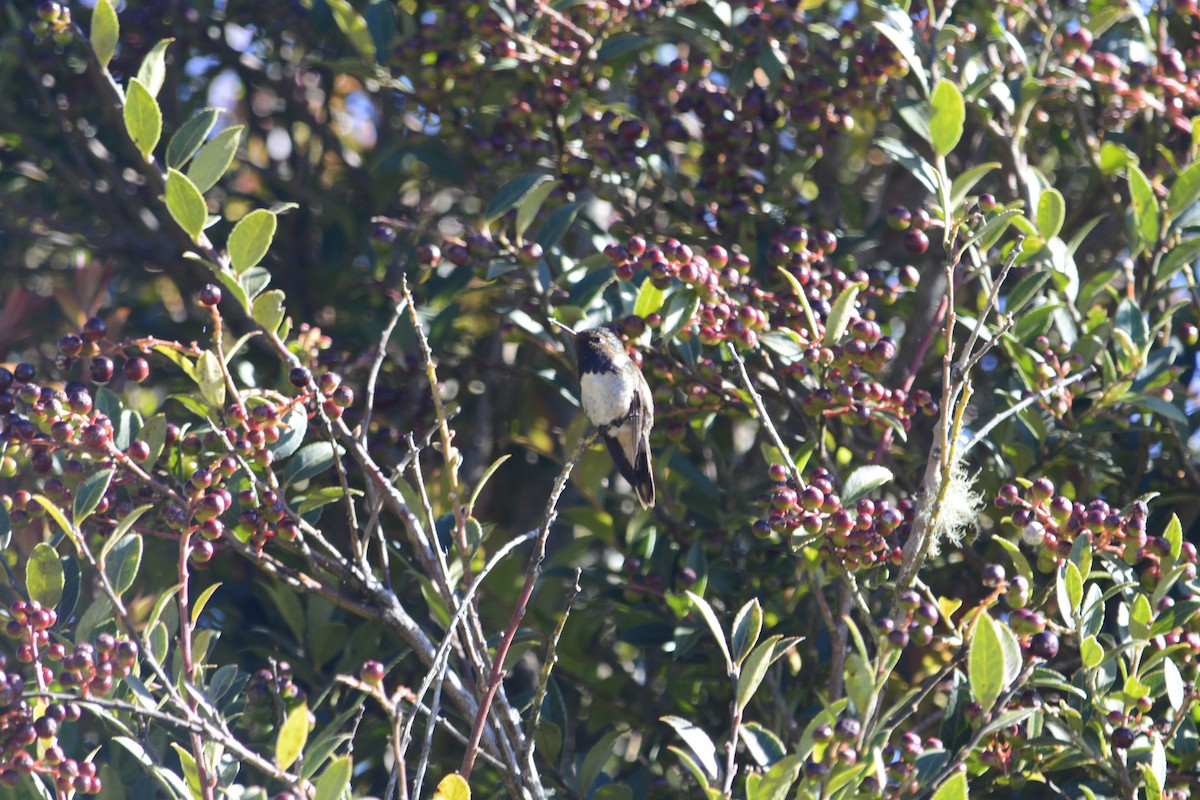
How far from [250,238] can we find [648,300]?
813 millimetres

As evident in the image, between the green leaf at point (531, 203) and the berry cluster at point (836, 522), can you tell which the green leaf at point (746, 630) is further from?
the green leaf at point (531, 203)

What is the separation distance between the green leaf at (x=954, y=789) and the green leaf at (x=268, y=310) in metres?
1.43

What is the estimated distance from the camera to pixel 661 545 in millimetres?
3061

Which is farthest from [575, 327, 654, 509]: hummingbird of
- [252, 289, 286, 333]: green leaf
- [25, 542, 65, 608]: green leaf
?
[25, 542, 65, 608]: green leaf

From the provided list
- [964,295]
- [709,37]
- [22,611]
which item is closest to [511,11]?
[709,37]

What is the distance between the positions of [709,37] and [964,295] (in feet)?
3.24

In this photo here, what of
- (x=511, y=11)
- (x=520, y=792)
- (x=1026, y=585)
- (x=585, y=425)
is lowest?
(x=585, y=425)

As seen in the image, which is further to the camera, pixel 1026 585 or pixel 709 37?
pixel 709 37

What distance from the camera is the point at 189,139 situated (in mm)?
2547

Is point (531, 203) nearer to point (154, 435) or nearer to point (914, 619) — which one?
point (154, 435)

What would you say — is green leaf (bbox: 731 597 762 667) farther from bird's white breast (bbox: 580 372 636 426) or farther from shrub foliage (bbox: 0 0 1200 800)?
bird's white breast (bbox: 580 372 636 426)

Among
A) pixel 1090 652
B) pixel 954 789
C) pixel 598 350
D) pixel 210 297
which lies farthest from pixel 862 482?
pixel 210 297

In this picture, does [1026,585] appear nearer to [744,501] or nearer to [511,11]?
[744,501]

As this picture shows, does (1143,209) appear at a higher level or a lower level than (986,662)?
higher
